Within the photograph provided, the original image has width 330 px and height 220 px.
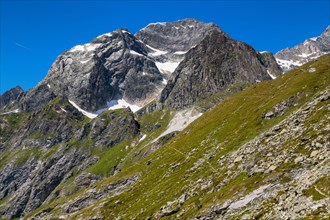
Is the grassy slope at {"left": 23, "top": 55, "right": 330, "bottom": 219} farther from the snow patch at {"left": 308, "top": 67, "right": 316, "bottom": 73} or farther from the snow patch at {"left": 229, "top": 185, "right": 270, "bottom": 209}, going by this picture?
the snow patch at {"left": 229, "top": 185, "right": 270, "bottom": 209}

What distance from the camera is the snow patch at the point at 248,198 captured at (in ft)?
196

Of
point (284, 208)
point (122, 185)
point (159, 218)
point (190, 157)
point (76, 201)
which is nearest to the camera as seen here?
point (284, 208)

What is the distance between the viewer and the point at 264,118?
12012 cm

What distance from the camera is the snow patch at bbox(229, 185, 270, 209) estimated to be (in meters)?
59.7

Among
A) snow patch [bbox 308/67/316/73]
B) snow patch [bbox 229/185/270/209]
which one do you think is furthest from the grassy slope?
snow patch [bbox 229/185/270/209]

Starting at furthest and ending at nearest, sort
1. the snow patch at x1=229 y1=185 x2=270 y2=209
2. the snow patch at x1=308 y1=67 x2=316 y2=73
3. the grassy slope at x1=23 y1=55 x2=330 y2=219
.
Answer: the snow patch at x1=308 y1=67 x2=316 y2=73 < the grassy slope at x1=23 y1=55 x2=330 y2=219 < the snow patch at x1=229 y1=185 x2=270 y2=209

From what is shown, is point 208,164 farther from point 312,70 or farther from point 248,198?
point 312,70

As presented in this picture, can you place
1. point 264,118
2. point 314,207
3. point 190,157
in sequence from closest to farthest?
point 314,207 → point 264,118 → point 190,157

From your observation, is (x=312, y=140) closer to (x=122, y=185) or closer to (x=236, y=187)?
(x=236, y=187)

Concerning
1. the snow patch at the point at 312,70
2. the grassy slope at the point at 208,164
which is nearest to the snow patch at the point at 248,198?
the grassy slope at the point at 208,164

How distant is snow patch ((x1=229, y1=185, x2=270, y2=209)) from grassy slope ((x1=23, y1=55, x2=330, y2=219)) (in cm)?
207

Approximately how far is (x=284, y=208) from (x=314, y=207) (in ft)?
16.1

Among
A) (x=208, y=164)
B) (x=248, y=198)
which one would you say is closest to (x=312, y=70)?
(x=208, y=164)

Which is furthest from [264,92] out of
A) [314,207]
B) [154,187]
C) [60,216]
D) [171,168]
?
[314,207]
